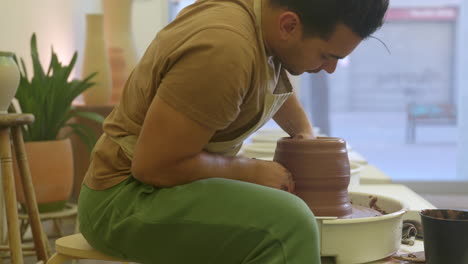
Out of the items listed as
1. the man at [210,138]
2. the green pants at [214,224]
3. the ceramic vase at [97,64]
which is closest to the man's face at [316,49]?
the man at [210,138]

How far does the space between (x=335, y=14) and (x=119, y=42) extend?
2994 mm

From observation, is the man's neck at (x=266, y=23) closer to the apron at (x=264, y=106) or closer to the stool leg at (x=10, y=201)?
the apron at (x=264, y=106)

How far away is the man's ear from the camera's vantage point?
1041mm

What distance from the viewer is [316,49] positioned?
1065 millimetres

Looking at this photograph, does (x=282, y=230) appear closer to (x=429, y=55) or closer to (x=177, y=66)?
(x=177, y=66)

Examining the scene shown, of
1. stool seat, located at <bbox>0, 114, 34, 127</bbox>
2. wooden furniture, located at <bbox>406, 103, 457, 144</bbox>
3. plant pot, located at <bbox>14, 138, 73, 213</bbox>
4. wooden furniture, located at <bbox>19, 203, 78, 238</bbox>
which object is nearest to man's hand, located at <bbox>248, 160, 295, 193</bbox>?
stool seat, located at <bbox>0, 114, 34, 127</bbox>

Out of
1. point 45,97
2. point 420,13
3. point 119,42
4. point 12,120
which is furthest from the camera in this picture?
point 420,13

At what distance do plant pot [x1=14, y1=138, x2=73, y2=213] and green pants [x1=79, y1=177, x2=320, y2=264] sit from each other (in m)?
1.63

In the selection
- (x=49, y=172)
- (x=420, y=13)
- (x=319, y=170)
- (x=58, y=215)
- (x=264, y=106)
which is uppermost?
(x=420, y=13)

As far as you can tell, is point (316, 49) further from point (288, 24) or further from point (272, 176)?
point (272, 176)

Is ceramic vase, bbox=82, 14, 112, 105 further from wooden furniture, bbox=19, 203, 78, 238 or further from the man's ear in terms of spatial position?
the man's ear

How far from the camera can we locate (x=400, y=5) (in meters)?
5.50

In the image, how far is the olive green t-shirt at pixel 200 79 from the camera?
96 centimetres

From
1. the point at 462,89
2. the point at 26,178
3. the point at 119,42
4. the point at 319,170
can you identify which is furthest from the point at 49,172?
the point at 462,89
